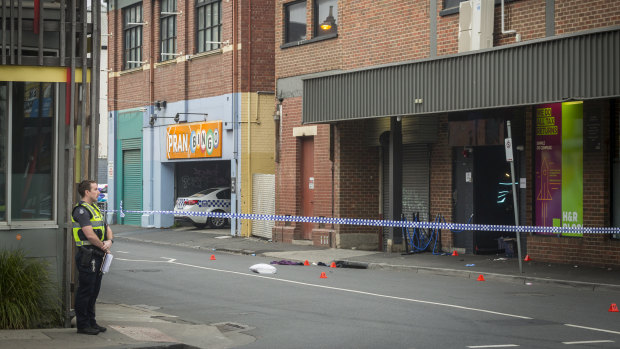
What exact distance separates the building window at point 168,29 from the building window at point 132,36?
1.50 metres

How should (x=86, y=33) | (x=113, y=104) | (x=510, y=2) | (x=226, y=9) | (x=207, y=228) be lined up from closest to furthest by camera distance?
(x=86, y=33)
(x=510, y=2)
(x=226, y=9)
(x=207, y=228)
(x=113, y=104)

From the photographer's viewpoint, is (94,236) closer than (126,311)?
Yes

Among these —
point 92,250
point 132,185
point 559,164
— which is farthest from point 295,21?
point 92,250

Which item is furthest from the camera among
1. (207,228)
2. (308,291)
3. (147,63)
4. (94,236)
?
(147,63)

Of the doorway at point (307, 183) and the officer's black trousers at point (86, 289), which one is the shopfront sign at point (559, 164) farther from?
the officer's black trousers at point (86, 289)

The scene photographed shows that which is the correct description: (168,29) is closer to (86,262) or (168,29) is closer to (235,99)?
(235,99)

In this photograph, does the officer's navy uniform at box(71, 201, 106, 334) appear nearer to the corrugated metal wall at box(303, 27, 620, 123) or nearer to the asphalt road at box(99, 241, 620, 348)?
the asphalt road at box(99, 241, 620, 348)

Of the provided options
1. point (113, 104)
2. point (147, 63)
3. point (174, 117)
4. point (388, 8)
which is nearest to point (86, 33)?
point (388, 8)

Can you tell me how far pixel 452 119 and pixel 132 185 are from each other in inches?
729

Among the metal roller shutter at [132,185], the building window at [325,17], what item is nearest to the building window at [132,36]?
the metal roller shutter at [132,185]

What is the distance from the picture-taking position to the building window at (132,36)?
Answer: 3534cm

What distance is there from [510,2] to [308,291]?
26.1ft

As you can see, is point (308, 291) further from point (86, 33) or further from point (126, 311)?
point (86, 33)

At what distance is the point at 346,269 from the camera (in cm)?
1956
